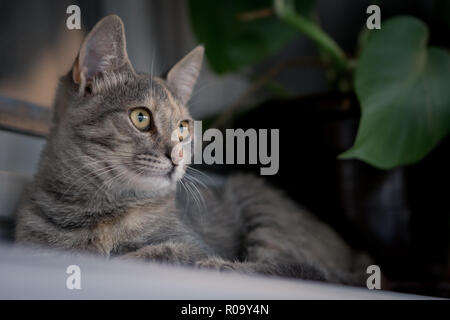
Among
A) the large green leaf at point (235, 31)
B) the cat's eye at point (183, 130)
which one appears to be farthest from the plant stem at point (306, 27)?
the cat's eye at point (183, 130)

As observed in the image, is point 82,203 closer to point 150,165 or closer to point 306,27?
point 150,165

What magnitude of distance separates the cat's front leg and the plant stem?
769mm

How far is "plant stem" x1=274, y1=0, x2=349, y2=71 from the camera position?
1292 millimetres

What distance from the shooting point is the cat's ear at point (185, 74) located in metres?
0.98

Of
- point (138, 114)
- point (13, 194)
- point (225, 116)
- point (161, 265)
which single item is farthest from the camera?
point (225, 116)

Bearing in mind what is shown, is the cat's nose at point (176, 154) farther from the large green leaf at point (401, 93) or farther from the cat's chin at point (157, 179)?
the large green leaf at point (401, 93)

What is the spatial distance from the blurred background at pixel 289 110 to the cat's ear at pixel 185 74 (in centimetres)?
10

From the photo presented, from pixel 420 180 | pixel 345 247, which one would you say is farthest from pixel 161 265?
pixel 420 180

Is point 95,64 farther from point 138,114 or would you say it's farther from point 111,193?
point 111,193

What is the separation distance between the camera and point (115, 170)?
2.74ft

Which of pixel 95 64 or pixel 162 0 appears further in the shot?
pixel 162 0

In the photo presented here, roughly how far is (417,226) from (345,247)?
21 centimetres

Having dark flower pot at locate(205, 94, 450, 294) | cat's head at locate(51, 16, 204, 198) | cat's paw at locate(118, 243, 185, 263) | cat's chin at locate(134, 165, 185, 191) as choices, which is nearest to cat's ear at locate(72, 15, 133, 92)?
cat's head at locate(51, 16, 204, 198)

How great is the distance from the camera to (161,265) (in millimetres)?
763
